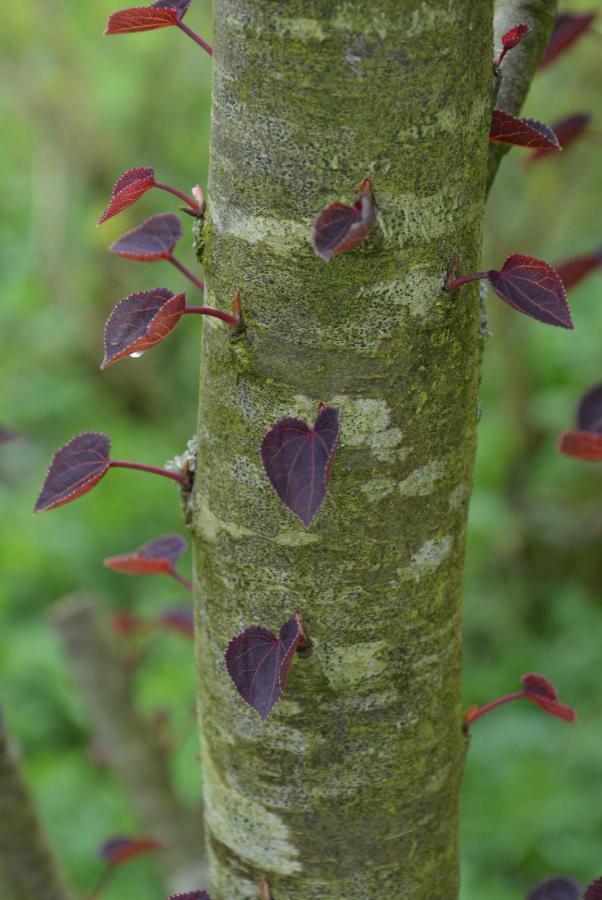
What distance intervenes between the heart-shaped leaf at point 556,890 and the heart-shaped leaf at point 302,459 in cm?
49

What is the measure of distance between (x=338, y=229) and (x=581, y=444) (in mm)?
302

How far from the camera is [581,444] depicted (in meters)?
0.73

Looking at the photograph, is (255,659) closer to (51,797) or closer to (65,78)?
(51,797)

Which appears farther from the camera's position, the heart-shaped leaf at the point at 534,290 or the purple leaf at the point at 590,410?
the purple leaf at the point at 590,410

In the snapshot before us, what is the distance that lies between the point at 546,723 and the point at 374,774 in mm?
2921

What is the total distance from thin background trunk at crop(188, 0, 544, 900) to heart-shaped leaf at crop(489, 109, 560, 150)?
0.05 meters

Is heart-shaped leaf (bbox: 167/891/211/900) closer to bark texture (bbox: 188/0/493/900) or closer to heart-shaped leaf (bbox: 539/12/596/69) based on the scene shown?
bark texture (bbox: 188/0/493/900)

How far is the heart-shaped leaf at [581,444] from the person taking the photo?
0.72 meters

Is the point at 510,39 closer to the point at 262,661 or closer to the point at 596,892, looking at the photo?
the point at 262,661

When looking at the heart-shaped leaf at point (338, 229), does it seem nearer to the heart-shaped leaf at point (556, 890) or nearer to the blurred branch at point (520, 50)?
the blurred branch at point (520, 50)

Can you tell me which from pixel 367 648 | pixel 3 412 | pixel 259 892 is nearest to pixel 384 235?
pixel 367 648

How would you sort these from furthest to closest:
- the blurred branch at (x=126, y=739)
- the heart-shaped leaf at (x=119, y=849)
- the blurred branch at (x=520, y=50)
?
the blurred branch at (x=126, y=739) < the heart-shaped leaf at (x=119, y=849) < the blurred branch at (x=520, y=50)

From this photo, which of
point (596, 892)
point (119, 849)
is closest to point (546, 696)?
point (596, 892)

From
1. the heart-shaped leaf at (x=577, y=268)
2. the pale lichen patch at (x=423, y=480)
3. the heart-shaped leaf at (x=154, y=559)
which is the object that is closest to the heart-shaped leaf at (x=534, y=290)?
the pale lichen patch at (x=423, y=480)
